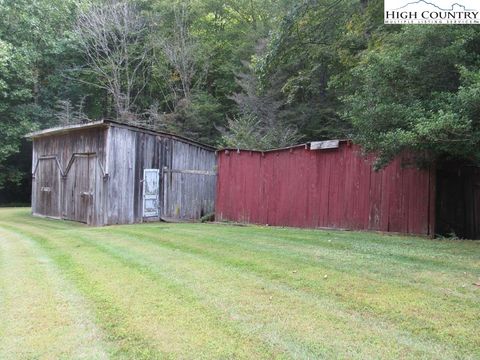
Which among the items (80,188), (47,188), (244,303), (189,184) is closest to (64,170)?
(80,188)

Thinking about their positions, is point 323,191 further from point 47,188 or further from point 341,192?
point 47,188

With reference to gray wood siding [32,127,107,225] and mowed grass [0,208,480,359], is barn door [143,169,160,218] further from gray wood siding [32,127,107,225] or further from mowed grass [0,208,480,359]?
mowed grass [0,208,480,359]

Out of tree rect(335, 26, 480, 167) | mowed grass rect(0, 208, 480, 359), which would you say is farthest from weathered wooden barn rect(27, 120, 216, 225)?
tree rect(335, 26, 480, 167)

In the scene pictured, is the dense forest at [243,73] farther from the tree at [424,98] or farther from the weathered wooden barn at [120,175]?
the weathered wooden barn at [120,175]

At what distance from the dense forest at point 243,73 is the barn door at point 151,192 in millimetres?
3453

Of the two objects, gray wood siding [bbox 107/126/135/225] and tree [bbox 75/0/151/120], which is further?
tree [bbox 75/0/151/120]

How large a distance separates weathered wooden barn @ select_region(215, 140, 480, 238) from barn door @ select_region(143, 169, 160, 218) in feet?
7.54

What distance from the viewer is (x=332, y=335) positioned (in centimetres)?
344

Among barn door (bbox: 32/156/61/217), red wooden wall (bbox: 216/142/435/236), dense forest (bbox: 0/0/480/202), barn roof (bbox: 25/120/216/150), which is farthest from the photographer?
barn door (bbox: 32/156/61/217)

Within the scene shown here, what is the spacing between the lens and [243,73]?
72.6 feet

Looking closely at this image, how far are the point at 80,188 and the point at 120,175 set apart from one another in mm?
1897

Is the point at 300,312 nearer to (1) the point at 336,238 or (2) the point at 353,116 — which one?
(1) the point at 336,238

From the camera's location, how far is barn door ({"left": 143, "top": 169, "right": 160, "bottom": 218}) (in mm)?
14645

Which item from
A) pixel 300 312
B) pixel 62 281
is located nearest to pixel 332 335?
pixel 300 312
